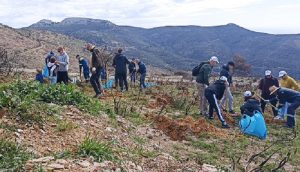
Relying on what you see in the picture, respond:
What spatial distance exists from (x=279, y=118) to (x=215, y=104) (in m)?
2.36

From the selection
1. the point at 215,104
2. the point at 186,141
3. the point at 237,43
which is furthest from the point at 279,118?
the point at 237,43

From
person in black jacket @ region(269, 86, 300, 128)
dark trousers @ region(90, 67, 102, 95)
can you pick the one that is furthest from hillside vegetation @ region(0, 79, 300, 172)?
dark trousers @ region(90, 67, 102, 95)

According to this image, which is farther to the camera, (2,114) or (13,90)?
(13,90)

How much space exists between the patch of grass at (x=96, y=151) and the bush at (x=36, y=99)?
3.42 feet

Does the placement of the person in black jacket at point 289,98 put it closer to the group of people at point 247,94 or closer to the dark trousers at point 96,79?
the group of people at point 247,94

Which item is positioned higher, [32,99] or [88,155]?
[32,99]

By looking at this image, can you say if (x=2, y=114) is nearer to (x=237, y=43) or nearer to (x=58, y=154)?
(x=58, y=154)

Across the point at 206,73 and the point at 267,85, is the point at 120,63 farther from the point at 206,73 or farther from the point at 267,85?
the point at 267,85

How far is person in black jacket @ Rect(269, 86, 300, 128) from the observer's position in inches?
420

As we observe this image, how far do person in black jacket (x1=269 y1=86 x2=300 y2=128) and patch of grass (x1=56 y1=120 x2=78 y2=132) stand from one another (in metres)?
6.01

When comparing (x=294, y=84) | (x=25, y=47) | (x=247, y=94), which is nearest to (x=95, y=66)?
(x=247, y=94)

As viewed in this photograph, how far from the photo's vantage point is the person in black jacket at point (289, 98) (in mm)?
10664

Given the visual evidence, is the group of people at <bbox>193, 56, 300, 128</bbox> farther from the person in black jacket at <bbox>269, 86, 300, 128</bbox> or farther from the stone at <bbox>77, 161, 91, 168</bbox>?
the stone at <bbox>77, 161, 91, 168</bbox>

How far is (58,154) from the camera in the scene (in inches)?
204
